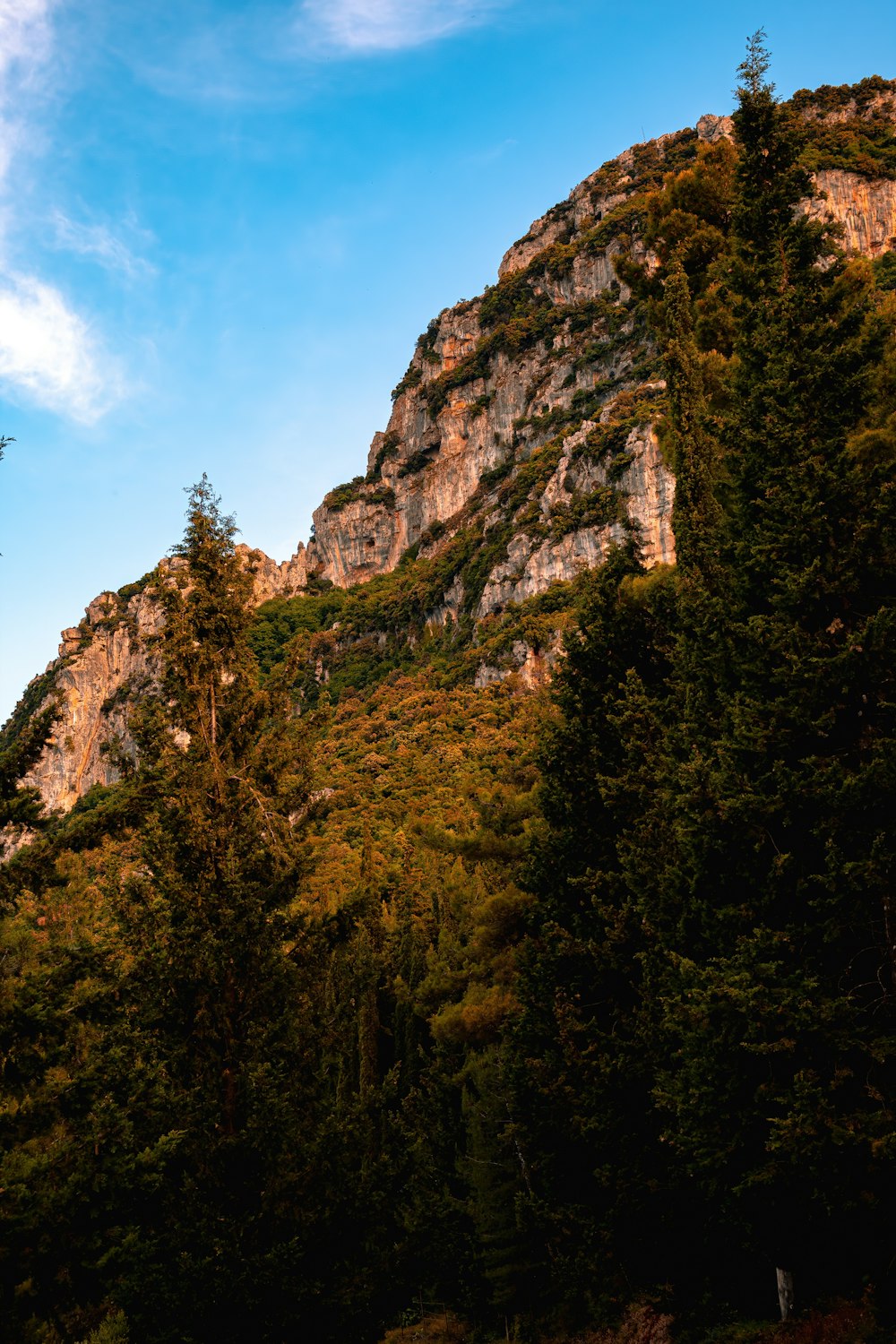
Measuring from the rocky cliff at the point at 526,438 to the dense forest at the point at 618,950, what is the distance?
6130cm

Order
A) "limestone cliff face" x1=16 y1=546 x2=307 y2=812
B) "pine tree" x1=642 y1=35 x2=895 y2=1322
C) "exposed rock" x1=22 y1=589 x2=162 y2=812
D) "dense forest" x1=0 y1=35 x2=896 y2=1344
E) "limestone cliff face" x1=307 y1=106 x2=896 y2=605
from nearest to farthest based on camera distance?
"pine tree" x1=642 y1=35 x2=895 y2=1322 → "dense forest" x1=0 y1=35 x2=896 y2=1344 → "limestone cliff face" x1=307 y1=106 x2=896 y2=605 → "limestone cliff face" x1=16 y1=546 x2=307 y2=812 → "exposed rock" x1=22 y1=589 x2=162 y2=812

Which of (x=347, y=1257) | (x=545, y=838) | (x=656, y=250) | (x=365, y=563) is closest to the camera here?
(x=347, y=1257)

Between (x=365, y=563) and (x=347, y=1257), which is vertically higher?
(x=365, y=563)

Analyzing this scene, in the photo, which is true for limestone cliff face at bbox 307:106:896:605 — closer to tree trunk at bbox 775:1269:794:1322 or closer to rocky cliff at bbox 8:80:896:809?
rocky cliff at bbox 8:80:896:809

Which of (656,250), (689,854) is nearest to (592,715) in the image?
(689,854)

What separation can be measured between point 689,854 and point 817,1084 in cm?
236

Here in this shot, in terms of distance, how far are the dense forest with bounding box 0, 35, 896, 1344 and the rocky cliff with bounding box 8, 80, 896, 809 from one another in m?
61.3

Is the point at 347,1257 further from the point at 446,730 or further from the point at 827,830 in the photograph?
the point at 446,730

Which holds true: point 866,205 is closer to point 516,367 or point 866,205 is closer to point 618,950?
point 516,367

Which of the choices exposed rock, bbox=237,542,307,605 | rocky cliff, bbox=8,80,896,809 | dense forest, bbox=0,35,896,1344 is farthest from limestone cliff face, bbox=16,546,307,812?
dense forest, bbox=0,35,896,1344

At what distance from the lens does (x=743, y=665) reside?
915 centimetres

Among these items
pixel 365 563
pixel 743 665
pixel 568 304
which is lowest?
pixel 743 665

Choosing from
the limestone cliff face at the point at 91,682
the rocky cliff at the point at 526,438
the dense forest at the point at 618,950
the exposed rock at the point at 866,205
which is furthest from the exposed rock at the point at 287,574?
the dense forest at the point at 618,950

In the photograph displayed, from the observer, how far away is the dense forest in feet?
27.4
